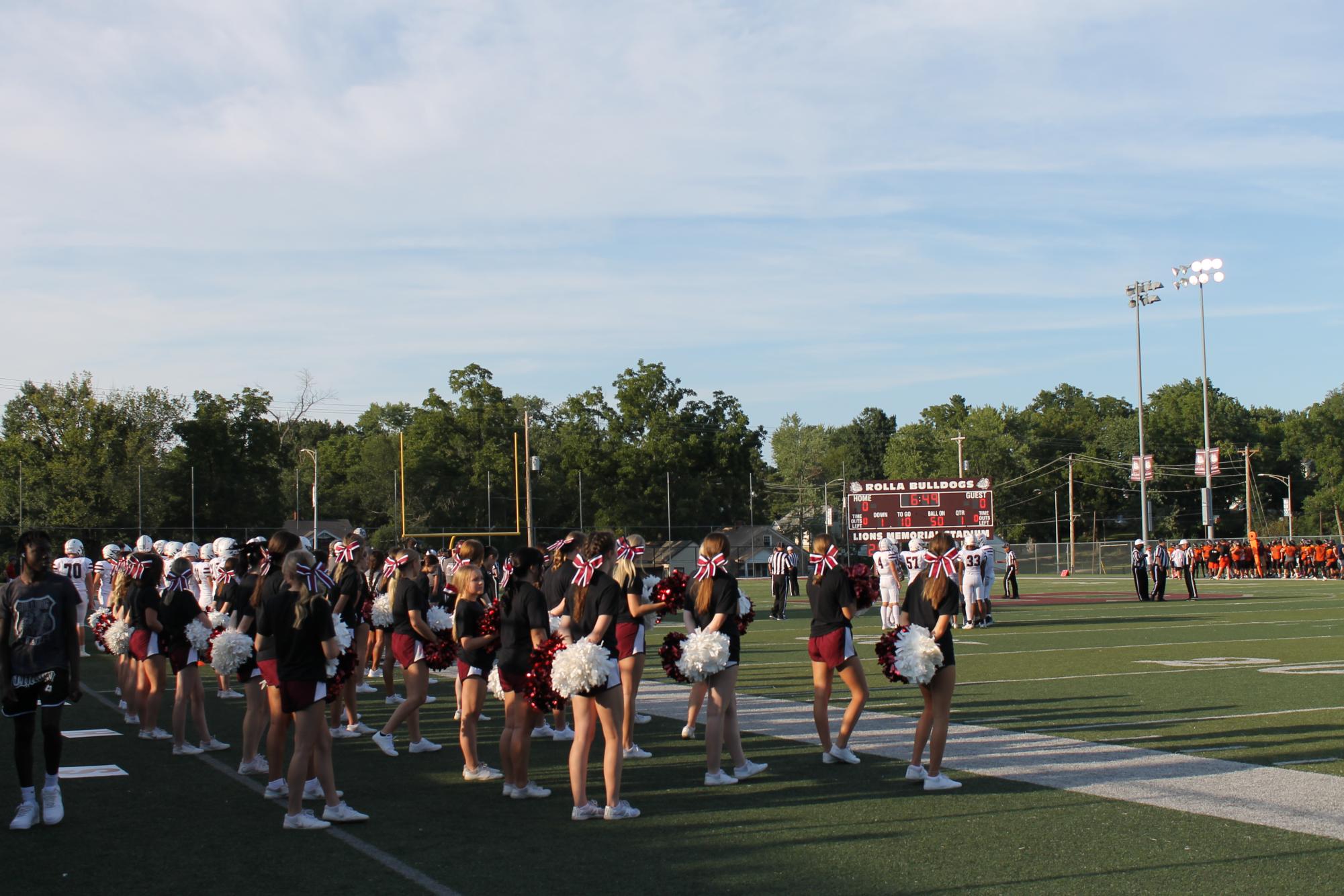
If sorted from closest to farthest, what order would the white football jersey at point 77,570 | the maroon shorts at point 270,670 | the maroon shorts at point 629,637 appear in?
the maroon shorts at point 270,670 < the maroon shorts at point 629,637 < the white football jersey at point 77,570

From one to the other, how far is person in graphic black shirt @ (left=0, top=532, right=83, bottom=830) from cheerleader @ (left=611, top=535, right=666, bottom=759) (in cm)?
332

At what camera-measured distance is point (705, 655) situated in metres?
8.20

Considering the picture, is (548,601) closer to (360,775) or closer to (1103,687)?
(360,775)

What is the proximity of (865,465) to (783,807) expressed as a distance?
117 meters

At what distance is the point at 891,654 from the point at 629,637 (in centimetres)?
182

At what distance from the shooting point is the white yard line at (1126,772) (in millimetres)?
→ 7156

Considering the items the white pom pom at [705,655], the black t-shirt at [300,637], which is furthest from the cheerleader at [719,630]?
the black t-shirt at [300,637]

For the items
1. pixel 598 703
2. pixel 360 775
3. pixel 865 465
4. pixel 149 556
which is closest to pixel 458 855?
pixel 598 703

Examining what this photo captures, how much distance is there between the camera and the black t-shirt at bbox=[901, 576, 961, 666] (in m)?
7.77

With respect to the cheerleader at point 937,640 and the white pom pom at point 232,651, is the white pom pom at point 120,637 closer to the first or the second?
the white pom pom at point 232,651

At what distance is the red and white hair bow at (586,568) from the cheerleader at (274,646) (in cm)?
173

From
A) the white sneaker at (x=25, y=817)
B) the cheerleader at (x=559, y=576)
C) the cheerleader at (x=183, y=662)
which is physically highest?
the cheerleader at (x=559, y=576)

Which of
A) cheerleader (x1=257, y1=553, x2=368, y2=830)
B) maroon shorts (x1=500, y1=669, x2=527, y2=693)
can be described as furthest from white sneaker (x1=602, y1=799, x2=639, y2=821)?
cheerleader (x1=257, y1=553, x2=368, y2=830)

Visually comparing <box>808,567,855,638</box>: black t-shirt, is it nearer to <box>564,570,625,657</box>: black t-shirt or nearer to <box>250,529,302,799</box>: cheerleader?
<box>564,570,625,657</box>: black t-shirt
